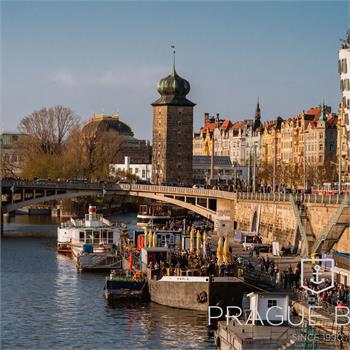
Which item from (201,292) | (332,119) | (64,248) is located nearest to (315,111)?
(332,119)

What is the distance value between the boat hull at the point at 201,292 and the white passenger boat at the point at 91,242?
54.9 ft

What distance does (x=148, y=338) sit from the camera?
141 feet

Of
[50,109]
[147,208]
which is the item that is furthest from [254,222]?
[50,109]

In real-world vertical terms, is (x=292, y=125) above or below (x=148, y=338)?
above

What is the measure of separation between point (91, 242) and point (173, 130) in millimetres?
66204

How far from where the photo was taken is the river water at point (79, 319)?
41906 mm

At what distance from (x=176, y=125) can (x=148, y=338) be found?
97132mm

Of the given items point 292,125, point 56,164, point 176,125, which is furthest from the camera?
point 292,125

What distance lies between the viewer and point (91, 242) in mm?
73875

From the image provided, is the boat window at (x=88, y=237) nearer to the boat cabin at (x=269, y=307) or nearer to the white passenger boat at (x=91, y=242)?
the white passenger boat at (x=91, y=242)

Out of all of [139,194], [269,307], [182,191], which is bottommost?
[269,307]

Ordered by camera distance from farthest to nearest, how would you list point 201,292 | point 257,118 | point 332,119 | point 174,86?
1. point 257,118
2. point 332,119
3. point 174,86
4. point 201,292

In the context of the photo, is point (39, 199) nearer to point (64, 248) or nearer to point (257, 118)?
point (64, 248)

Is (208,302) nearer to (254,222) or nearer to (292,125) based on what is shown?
(254,222)
